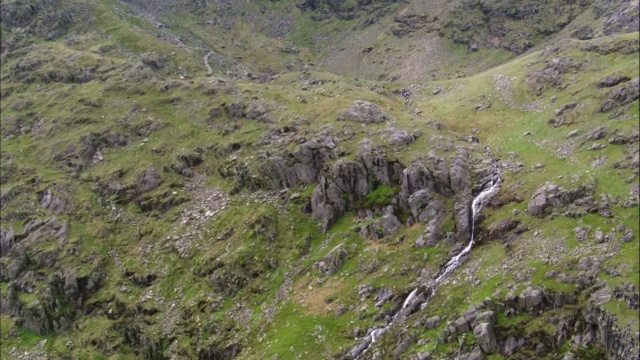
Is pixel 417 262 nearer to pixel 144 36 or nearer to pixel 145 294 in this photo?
pixel 145 294

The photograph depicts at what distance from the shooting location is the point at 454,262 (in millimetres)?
57469

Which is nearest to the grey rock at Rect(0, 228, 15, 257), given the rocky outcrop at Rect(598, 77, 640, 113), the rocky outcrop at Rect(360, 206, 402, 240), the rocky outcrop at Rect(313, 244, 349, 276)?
the rocky outcrop at Rect(313, 244, 349, 276)

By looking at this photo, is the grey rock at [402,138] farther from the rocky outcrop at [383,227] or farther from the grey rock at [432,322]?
the grey rock at [432,322]

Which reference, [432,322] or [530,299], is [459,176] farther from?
[530,299]

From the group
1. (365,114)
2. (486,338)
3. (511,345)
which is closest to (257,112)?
(365,114)

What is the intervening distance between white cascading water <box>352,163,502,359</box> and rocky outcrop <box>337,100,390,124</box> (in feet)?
77.6

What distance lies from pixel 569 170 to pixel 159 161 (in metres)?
67.5

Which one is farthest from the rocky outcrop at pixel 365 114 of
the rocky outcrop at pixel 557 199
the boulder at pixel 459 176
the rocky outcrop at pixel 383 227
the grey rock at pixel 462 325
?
the grey rock at pixel 462 325

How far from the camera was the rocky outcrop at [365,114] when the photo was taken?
3413 inches

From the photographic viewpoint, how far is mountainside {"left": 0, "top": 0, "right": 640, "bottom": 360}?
49.2 meters

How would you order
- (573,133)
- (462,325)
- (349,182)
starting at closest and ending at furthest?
(462,325) < (573,133) < (349,182)

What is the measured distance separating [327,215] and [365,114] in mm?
22032

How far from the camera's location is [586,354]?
41281mm

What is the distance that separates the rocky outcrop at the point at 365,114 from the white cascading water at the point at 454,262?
23664 mm
